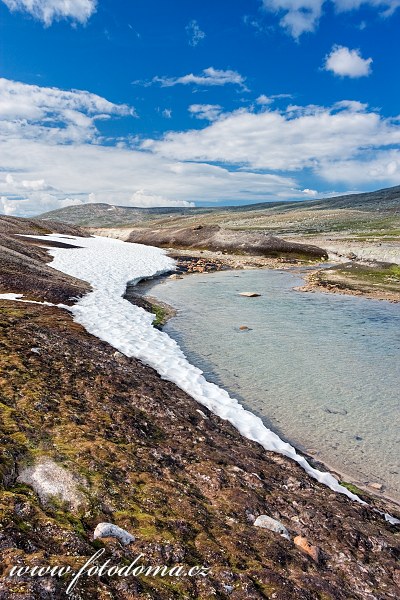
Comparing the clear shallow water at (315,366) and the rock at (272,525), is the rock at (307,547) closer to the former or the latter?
the rock at (272,525)

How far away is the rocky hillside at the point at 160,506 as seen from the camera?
4.90m

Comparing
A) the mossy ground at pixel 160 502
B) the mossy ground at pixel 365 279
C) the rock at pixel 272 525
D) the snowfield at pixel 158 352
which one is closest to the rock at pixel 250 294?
the mossy ground at pixel 365 279

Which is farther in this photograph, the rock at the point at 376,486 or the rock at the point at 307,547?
the rock at the point at 376,486

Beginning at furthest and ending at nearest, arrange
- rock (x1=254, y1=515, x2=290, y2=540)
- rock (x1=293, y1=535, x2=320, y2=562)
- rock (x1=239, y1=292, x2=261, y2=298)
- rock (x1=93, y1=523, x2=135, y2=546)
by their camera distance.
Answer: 1. rock (x1=239, y1=292, x2=261, y2=298)
2. rock (x1=254, y1=515, x2=290, y2=540)
3. rock (x1=293, y1=535, x2=320, y2=562)
4. rock (x1=93, y1=523, x2=135, y2=546)

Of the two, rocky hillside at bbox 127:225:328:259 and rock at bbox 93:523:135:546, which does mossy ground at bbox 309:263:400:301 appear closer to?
rocky hillside at bbox 127:225:328:259

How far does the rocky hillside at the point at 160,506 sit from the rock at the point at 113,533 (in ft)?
0.17

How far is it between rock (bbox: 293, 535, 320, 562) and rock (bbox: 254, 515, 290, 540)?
172 mm

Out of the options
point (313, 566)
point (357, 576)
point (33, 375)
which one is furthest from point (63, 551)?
point (33, 375)

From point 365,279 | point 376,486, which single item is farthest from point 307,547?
point 365,279

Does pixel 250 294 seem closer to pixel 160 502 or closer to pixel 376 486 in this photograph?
pixel 376 486

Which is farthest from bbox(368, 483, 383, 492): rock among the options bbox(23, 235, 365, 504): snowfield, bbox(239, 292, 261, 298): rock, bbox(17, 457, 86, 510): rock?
→ bbox(239, 292, 261, 298): rock

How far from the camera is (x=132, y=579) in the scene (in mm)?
4656

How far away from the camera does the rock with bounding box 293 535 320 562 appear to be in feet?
20.2

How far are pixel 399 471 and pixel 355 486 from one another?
1.68m
